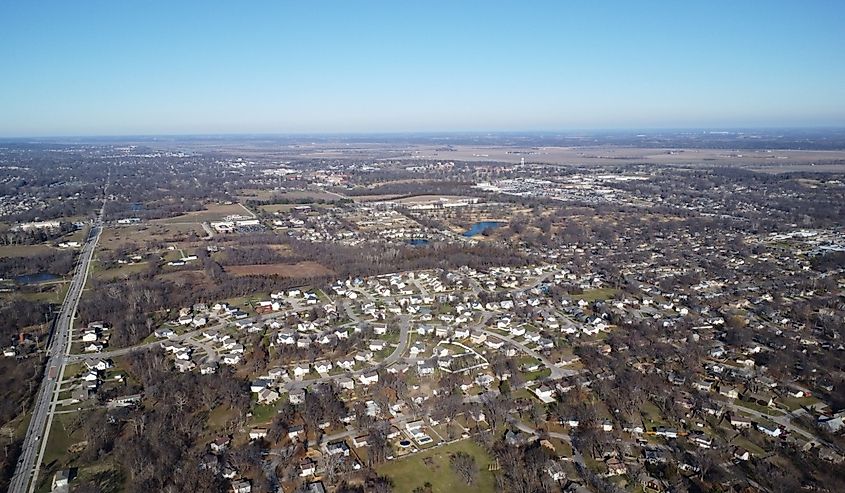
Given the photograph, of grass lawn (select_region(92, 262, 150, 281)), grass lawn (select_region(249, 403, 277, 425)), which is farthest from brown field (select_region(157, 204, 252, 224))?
grass lawn (select_region(249, 403, 277, 425))

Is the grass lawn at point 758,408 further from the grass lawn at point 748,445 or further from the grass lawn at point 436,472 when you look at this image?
the grass lawn at point 436,472

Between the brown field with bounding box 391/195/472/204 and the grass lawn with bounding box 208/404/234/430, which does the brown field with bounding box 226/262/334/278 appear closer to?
the grass lawn with bounding box 208/404/234/430

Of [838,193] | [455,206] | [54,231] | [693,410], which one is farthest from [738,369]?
[838,193]

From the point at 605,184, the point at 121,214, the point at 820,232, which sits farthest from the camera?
the point at 605,184

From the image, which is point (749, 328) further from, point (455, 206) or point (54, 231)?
point (54, 231)

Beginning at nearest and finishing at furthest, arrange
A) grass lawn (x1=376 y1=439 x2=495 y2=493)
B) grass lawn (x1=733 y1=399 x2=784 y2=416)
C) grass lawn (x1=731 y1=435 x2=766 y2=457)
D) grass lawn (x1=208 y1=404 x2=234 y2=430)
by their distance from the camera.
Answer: grass lawn (x1=376 y1=439 x2=495 y2=493) → grass lawn (x1=731 y1=435 x2=766 y2=457) → grass lawn (x1=208 y1=404 x2=234 y2=430) → grass lawn (x1=733 y1=399 x2=784 y2=416)

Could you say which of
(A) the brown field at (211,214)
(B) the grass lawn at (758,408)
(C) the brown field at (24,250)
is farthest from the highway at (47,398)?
(A) the brown field at (211,214)

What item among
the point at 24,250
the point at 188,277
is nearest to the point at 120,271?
the point at 188,277
